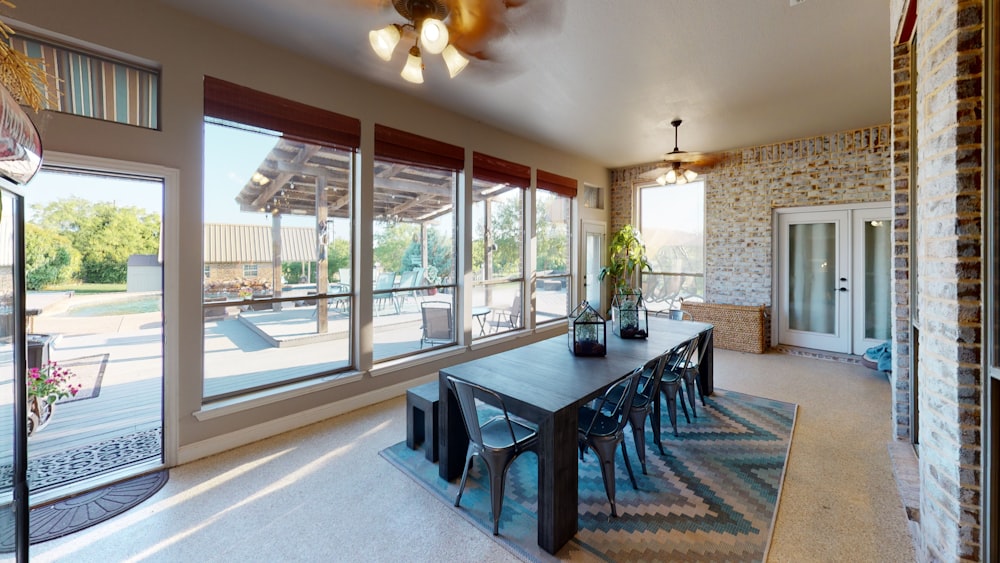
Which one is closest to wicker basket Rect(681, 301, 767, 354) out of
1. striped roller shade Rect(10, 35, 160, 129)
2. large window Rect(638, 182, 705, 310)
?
large window Rect(638, 182, 705, 310)

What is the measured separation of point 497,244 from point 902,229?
3.93 metres

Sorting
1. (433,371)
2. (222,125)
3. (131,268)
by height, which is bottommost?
(433,371)

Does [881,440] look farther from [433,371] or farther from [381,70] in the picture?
[381,70]

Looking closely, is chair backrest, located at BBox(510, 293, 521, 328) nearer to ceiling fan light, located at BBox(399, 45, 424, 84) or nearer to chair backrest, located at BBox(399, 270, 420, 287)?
chair backrest, located at BBox(399, 270, 420, 287)

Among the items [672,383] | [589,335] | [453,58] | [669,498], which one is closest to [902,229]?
[672,383]

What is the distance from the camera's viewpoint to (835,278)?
5715mm

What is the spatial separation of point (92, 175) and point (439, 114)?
114 inches

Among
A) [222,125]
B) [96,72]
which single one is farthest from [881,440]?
[96,72]

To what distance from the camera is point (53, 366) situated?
2.77 metres

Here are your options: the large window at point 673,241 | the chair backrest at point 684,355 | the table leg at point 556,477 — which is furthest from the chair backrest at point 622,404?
the large window at point 673,241

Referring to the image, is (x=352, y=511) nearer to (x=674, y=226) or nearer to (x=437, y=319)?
(x=437, y=319)

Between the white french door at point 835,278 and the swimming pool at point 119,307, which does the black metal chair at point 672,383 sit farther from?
the white french door at point 835,278

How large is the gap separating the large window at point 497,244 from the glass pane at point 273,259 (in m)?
1.79

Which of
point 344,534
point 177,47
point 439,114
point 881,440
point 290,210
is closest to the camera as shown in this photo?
point 344,534
